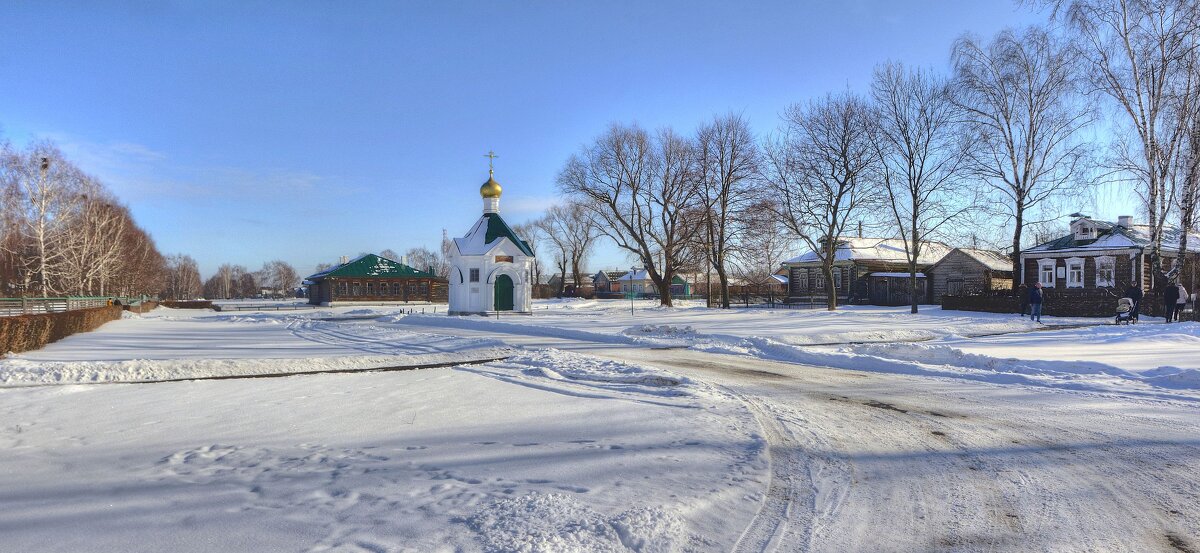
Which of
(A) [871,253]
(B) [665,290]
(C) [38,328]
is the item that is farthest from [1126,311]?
(C) [38,328]

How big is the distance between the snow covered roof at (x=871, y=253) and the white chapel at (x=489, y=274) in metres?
23.6

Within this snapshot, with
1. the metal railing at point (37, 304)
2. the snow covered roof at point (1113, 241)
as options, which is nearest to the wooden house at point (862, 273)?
the snow covered roof at point (1113, 241)

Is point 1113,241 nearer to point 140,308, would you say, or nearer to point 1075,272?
point 1075,272

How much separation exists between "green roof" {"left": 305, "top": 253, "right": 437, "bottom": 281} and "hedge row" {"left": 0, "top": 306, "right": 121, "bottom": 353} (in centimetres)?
3602

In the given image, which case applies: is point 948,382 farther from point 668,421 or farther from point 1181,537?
point 1181,537

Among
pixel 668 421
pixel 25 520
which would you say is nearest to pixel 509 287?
pixel 668 421

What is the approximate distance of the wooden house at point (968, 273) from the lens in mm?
43312

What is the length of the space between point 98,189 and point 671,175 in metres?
43.0

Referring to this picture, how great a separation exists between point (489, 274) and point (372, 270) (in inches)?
1126

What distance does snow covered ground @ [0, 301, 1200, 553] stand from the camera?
3887mm

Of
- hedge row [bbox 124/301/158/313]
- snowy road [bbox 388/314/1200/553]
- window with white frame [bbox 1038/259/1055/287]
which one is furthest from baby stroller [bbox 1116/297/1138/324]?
hedge row [bbox 124/301/158/313]

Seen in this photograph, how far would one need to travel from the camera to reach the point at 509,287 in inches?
1415

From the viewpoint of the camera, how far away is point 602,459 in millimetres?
5402

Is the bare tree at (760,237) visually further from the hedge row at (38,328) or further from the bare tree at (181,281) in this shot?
the bare tree at (181,281)
